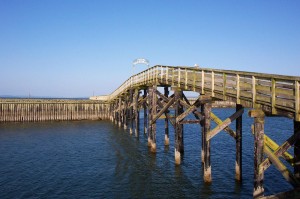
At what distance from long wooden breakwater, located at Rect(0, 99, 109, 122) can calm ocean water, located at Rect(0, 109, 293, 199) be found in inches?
509

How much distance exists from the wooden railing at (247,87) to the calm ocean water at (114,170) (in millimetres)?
4783

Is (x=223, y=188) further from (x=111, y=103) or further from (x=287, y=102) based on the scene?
(x=111, y=103)

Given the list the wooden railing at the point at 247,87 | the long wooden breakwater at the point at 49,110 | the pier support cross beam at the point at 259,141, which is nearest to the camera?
the wooden railing at the point at 247,87

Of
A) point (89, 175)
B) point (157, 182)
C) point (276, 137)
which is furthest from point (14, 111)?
point (276, 137)

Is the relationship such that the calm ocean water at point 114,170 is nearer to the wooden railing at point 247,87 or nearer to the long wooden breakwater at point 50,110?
the wooden railing at point 247,87

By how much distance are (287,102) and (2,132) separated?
3103 cm

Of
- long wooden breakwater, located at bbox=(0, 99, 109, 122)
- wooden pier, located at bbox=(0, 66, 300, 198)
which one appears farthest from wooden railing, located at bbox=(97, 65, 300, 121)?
long wooden breakwater, located at bbox=(0, 99, 109, 122)

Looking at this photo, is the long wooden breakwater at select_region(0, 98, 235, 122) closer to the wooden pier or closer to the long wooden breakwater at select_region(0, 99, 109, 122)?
the long wooden breakwater at select_region(0, 99, 109, 122)

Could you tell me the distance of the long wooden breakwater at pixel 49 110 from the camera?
39781 mm

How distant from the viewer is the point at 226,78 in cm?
1261

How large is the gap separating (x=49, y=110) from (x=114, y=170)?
2818cm

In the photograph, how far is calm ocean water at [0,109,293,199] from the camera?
44.5 ft

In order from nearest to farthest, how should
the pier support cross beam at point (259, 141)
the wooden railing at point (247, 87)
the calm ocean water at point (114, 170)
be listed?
1. the wooden railing at point (247, 87)
2. the pier support cross beam at point (259, 141)
3. the calm ocean water at point (114, 170)

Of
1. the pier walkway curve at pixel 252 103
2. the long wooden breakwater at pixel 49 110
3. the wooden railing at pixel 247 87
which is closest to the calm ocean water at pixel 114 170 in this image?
the pier walkway curve at pixel 252 103
